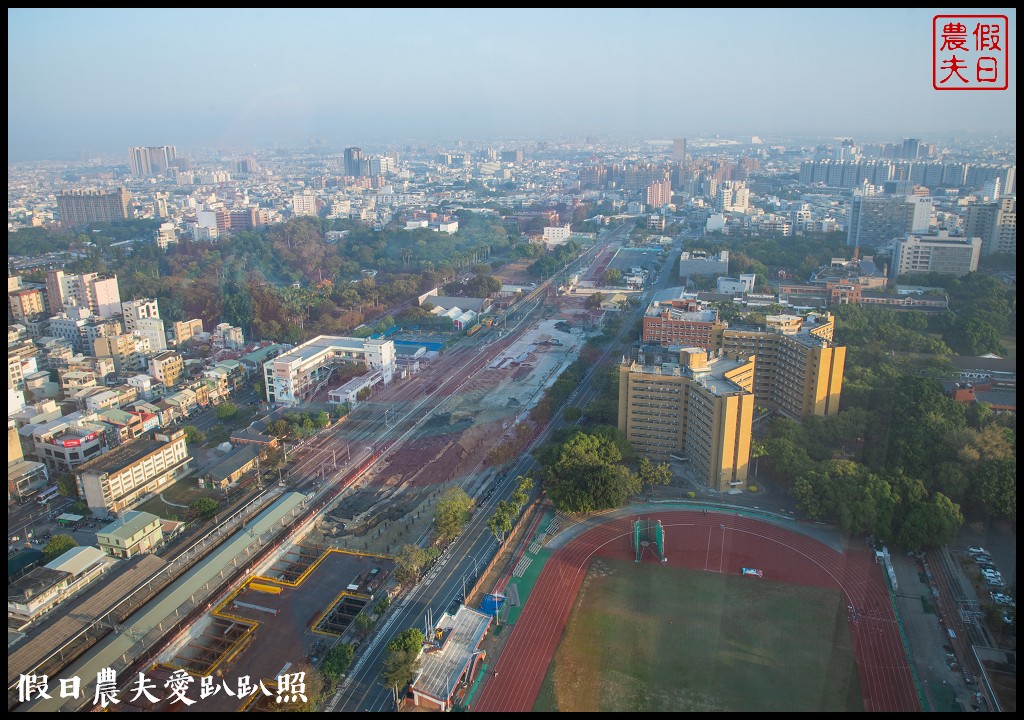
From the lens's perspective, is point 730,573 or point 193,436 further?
point 193,436

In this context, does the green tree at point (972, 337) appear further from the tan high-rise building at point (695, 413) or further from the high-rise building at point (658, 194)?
the high-rise building at point (658, 194)

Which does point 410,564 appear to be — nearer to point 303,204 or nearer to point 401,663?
point 401,663

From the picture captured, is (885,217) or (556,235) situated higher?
(885,217)

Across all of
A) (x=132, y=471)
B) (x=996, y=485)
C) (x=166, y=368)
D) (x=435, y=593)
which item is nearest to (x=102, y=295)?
(x=166, y=368)

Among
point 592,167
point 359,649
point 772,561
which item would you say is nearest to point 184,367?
point 359,649

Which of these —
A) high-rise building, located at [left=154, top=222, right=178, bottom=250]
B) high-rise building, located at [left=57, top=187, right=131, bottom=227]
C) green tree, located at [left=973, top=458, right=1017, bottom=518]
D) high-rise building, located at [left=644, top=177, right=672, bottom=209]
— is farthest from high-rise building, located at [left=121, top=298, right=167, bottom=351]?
high-rise building, located at [left=644, top=177, right=672, bottom=209]
